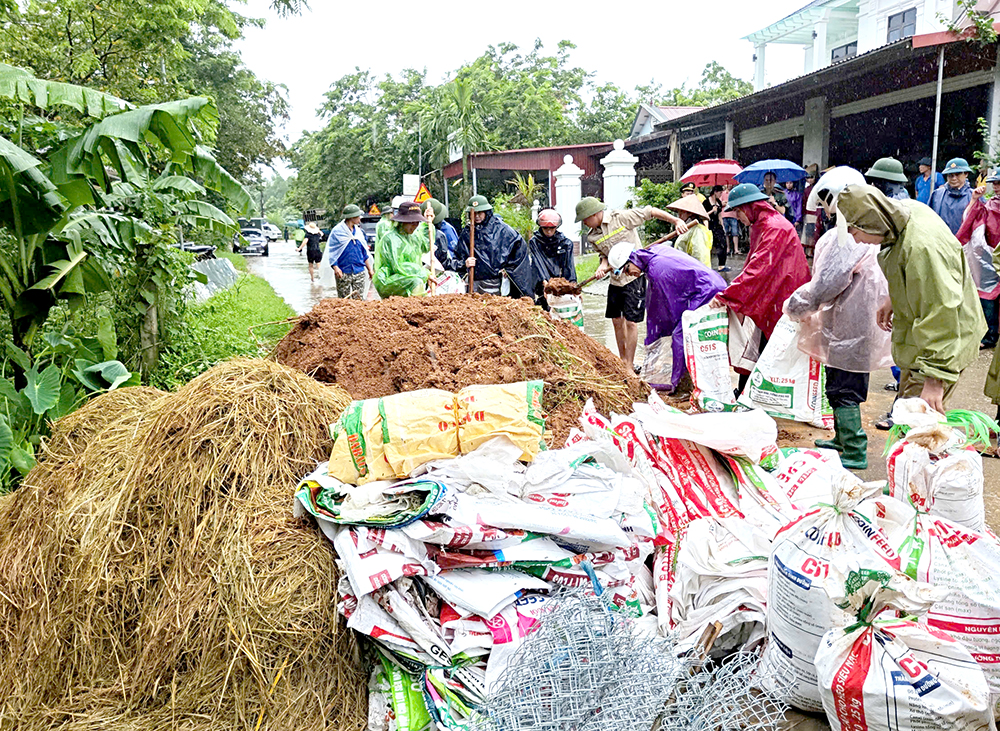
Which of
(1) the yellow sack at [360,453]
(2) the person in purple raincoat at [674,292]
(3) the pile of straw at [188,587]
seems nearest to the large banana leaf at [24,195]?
(3) the pile of straw at [188,587]

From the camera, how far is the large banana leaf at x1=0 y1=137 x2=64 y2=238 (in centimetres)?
388

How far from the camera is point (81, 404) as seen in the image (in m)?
4.46

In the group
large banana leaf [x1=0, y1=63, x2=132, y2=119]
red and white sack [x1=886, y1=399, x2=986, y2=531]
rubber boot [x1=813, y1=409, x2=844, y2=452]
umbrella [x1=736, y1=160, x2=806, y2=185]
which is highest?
large banana leaf [x1=0, y1=63, x2=132, y2=119]

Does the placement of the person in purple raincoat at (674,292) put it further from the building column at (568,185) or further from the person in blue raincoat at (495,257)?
the building column at (568,185)

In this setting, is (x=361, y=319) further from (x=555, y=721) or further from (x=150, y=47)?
(x=150, y=47)

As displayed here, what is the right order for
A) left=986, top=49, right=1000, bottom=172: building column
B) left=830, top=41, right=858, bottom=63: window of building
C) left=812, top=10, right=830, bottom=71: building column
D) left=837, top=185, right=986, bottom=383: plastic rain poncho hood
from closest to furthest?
left=837, top=185, right=986, bottom=383: plastic rain poncho hood
left=986, top=49, right=1000, bottom=172: building column
left=830, top=41, right=858, bottom=63: window of building
left=812, top=10, right=830, bottom=71: building column

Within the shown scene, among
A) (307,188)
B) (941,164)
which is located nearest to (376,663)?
(941,164)

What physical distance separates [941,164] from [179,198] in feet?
39.9

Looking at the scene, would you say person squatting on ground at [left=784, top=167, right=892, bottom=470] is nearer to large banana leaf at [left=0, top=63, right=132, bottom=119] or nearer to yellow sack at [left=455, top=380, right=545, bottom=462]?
yellow sack at [left=455, top=380, right=545, bottom=462]

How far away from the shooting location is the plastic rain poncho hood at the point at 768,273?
5.14 meters

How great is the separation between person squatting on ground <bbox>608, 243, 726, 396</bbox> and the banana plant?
3.09 metres

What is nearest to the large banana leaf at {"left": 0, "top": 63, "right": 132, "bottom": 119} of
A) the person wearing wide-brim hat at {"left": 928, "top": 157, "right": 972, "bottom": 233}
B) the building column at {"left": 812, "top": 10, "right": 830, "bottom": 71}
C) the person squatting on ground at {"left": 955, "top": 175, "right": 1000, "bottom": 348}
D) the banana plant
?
the banana plant

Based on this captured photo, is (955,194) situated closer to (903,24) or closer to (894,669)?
(894,669)

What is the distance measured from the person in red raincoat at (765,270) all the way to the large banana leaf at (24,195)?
4160mm
